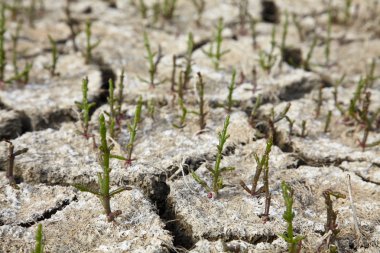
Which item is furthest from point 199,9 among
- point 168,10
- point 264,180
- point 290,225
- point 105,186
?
point 290,225

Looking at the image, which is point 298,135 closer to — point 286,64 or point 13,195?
point 286,64

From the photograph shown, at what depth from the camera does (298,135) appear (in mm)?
2633

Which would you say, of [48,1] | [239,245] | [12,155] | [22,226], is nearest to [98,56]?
[48,1]

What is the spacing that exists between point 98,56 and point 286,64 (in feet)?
4.21

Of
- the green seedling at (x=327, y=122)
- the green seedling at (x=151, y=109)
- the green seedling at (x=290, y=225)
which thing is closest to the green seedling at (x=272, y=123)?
the green seedling at (x=327, y=122)

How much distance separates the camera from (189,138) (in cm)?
253

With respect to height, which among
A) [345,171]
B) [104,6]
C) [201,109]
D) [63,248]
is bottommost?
[63,248]

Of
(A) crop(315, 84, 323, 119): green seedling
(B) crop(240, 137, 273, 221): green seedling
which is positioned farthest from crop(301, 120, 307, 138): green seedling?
(B) crop(240, 137, 273, 221): green seedling

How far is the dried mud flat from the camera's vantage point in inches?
76.9

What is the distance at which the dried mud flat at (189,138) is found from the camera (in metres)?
1.95

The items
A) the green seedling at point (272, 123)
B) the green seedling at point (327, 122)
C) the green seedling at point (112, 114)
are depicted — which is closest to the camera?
the green seedling at point (112, 114)

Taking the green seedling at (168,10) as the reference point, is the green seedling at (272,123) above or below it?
below

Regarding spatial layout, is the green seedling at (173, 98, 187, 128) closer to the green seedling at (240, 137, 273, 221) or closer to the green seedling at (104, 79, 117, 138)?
the green seedling at (104, 79, 117, 138)

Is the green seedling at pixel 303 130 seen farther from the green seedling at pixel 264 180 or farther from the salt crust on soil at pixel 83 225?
the salt crust on soil at pixel 83 225
